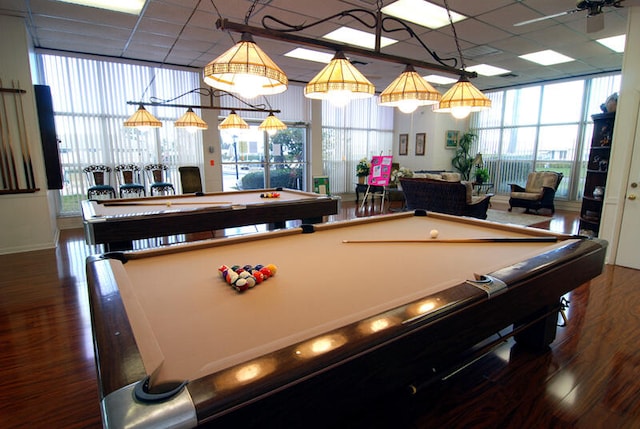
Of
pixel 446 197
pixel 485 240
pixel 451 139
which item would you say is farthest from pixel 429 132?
pixel 485 240

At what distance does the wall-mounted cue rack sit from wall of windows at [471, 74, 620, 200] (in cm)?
1010

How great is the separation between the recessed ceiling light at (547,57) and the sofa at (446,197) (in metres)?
2.70

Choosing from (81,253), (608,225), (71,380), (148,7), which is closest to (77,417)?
(71,380)

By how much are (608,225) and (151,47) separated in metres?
7.06

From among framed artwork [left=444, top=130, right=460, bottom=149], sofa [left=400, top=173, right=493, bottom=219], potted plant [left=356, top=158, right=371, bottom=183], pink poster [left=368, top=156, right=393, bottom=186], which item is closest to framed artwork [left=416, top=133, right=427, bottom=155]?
framed artwork [left=444, top=130, right=460, bottom=149]

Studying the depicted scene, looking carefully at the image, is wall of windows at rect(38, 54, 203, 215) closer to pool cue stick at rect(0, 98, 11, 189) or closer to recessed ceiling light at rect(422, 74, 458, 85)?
pool cue stick at rect(0, 98, 11, 189)

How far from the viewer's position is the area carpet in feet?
22.1

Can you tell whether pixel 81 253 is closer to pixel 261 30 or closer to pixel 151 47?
pixel 151 47

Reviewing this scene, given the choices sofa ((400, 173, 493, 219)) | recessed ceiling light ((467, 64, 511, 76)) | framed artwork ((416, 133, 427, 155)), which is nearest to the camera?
sofa ((400, 173, 493, 219))

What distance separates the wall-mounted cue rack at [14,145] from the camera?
465 cm

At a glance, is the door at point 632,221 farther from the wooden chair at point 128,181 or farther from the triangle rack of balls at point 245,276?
the wooden chair at point 128,181

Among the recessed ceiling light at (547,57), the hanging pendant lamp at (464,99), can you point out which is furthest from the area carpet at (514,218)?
the hanging pendant lamp at (464,99)

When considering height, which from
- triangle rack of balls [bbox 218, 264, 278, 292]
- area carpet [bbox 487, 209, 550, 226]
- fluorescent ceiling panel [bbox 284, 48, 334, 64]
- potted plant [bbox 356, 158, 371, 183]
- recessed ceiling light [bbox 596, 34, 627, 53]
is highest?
recessed ceiling light [bbox 596, 34, 627, 53]

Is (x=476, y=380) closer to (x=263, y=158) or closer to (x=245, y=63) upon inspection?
(x=245, y=63)
